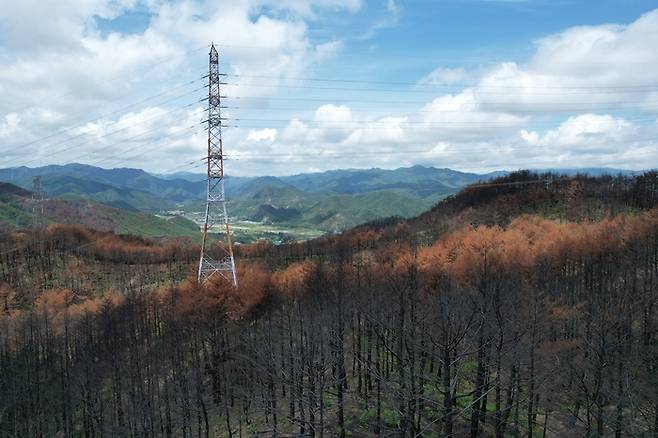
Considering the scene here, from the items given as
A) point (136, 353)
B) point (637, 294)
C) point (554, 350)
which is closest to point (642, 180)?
point (637, 294)

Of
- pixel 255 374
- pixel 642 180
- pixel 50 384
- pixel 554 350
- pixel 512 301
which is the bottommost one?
pixel 50 384

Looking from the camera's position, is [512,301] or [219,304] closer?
[512,301]

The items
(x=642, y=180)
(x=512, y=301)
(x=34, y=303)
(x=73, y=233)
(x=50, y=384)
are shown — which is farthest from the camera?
(x=73, y=233)

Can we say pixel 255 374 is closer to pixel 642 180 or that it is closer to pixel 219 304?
pixel 219 304

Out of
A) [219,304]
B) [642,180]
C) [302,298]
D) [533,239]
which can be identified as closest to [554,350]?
[302,298]

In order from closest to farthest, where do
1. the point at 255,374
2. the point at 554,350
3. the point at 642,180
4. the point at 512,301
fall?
the point at 512,301, the point at 554,350, the point at 255,374, the point at 642,180

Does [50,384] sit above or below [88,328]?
below
